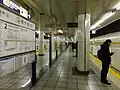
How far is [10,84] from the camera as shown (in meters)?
4.62

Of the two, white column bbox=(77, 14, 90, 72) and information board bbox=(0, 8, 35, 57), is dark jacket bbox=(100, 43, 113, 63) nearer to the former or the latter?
white column bbox=(77, 14, 90, 72)

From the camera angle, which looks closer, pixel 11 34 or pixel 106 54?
pixel 11 34

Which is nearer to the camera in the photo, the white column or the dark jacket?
the dark jacket

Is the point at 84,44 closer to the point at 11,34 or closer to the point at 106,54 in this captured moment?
the point at 106,54

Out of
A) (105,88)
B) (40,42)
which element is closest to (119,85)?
(105,88)

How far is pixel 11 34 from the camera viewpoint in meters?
2.63

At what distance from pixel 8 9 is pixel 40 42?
1081cm

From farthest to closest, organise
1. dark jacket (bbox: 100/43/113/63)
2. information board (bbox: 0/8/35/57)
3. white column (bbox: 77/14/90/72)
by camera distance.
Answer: white column (bbox: 77/14/90/72)
dark jacket (bbox: 100/43/113/63)
information board (bbox: 0/8/35/57)

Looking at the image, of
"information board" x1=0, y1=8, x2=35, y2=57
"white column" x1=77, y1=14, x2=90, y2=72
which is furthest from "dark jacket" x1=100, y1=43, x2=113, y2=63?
"information board" x1=0, y1=8, x2=35, y2=57

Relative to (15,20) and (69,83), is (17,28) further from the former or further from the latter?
(69,83)

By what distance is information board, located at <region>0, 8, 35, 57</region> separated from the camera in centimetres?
232

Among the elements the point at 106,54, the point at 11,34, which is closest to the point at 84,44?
the point at 106,54

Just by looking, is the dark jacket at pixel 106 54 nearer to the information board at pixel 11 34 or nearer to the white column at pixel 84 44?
the white column at pixel 84 44

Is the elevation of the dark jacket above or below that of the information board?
below
